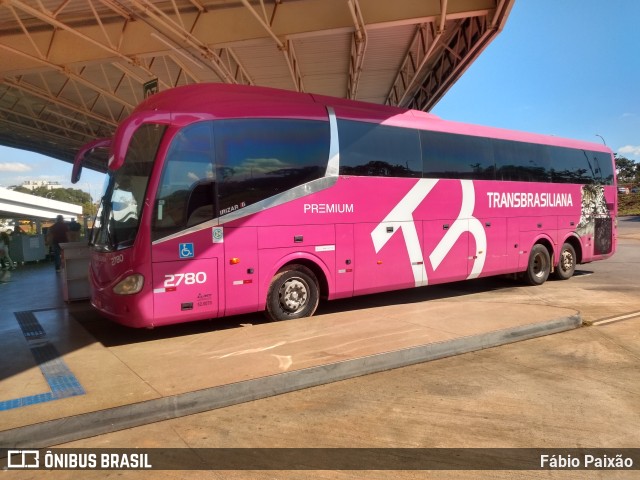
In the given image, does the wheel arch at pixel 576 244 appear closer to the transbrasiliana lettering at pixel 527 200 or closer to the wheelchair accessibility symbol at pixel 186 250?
the transbrasiliana lettering at pixel 527 200

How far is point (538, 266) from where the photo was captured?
12203mm

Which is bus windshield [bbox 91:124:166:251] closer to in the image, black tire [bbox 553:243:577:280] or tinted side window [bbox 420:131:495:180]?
tinted side window [bbox 420:131:495:180]

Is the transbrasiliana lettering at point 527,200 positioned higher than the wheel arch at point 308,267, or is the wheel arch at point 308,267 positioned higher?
the transbrasiliana lettering at point 527,200

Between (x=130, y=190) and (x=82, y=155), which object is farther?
(x=82, y=155)

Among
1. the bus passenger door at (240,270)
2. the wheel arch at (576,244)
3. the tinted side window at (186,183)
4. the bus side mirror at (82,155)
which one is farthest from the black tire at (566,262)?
the bus side mirror at (82,155)

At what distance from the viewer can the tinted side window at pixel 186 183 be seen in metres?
6.45

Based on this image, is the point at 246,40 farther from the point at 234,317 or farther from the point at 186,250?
the point at 186,250

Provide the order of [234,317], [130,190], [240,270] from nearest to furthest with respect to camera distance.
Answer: [130,190] < [240,270] < [234,317]

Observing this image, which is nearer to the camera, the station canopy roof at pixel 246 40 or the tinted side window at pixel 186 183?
the tinted side window at pixel 186 183

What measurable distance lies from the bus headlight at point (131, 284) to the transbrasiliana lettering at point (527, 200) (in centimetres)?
767

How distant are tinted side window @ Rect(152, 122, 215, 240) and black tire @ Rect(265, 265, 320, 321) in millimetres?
1644

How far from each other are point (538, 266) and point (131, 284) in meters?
10.1

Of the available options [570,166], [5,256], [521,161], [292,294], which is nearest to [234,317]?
[292,294]

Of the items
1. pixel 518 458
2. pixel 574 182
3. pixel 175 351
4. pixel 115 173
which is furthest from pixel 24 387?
pixel 574 182
